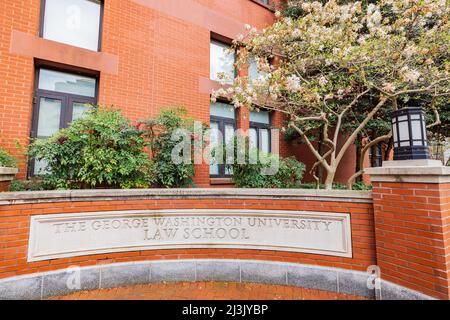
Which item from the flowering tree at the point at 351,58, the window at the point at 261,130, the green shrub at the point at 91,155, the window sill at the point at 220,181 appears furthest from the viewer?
the window at the point at 261,130

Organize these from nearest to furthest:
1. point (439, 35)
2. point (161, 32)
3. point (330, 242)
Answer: point (330, 242) → point (439, 35) → point (161, 32)

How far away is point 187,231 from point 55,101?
434 cm

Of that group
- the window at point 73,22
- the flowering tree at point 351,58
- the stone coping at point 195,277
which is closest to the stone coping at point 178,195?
the stone coping at point 195,277

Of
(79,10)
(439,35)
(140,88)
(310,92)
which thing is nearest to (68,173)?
(140,88)

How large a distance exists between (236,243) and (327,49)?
15.2 feet

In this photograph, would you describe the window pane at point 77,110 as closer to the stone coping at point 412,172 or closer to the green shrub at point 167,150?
the green shrub at point 167,150

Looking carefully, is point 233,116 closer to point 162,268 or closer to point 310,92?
point 310,92

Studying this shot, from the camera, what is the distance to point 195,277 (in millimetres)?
3758

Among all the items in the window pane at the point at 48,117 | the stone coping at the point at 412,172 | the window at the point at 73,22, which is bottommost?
the stone coping at the point at 412,172

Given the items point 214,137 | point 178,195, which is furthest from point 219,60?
point 178,195

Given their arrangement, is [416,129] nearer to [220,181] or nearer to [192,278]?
[192,278]

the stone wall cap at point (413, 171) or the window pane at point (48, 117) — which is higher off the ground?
the window pane at point (48, 117)

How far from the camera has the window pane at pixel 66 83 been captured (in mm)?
5383

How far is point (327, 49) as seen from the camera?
5.36 meters
